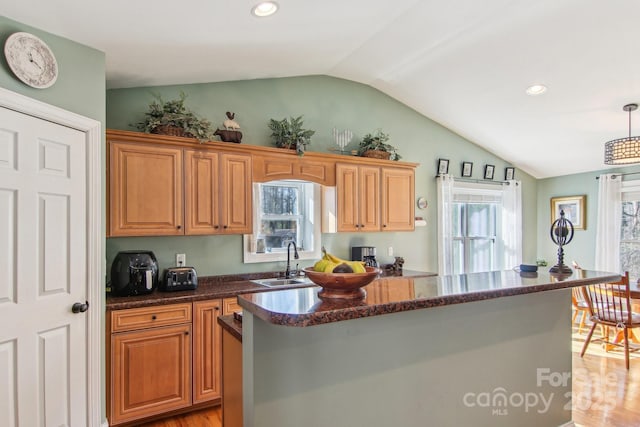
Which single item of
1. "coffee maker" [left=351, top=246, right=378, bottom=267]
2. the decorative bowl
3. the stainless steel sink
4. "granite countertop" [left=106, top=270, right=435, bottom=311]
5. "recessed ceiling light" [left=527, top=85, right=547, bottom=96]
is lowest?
the stainless steel sink

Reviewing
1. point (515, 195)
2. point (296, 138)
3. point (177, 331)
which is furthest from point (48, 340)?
point (515, 195)

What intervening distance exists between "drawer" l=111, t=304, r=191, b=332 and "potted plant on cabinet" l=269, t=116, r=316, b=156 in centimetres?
169

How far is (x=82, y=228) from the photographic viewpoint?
2.27 m

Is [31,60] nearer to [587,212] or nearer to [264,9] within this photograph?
[264,9]

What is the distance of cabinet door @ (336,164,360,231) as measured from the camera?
12.6 ft

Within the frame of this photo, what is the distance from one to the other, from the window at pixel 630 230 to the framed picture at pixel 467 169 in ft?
6.24

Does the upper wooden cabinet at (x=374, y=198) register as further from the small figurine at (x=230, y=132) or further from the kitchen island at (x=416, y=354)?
the kitchen island at (x=416, y=354)

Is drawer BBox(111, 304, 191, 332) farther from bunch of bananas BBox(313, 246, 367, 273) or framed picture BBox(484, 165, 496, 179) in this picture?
framed picture BBox(484, 165, 496, 179)

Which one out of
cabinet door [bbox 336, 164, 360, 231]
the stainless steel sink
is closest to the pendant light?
cabinet door [bbox 336, 164, 360, 231]

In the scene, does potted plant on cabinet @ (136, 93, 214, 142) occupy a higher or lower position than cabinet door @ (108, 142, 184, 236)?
higher

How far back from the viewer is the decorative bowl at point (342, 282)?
144 cm

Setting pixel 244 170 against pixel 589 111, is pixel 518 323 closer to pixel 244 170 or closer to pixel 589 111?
pixel 244 170

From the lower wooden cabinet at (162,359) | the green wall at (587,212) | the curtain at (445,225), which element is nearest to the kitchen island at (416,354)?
the lower wooden cabinet at (162,359)

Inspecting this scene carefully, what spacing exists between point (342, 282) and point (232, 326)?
679mm
